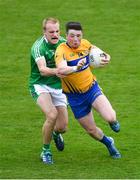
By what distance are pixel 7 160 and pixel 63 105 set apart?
1.30 meters

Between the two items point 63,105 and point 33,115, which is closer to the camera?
point 63,105

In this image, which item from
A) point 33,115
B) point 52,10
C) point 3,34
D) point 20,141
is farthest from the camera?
point 52,10

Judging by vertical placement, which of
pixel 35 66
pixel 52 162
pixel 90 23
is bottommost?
pixel 90 23

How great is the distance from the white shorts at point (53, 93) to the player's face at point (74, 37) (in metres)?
0.93

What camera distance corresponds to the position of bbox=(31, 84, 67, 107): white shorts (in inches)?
526

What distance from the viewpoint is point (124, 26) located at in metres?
23.3

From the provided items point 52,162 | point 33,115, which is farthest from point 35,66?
point 33,115

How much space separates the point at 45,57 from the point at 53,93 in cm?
68

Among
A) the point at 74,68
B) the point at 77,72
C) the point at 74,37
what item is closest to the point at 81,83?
the point at 77,72

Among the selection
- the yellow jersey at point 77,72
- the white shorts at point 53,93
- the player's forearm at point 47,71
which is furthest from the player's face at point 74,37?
the white shorts at point 53,93

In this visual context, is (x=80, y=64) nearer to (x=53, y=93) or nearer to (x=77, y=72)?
(x=77, y=72)

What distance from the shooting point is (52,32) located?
1308 cm

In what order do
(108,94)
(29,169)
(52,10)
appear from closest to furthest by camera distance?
(29,169)
(108,94)
(52,10)

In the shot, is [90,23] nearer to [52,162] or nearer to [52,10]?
[52,10]
